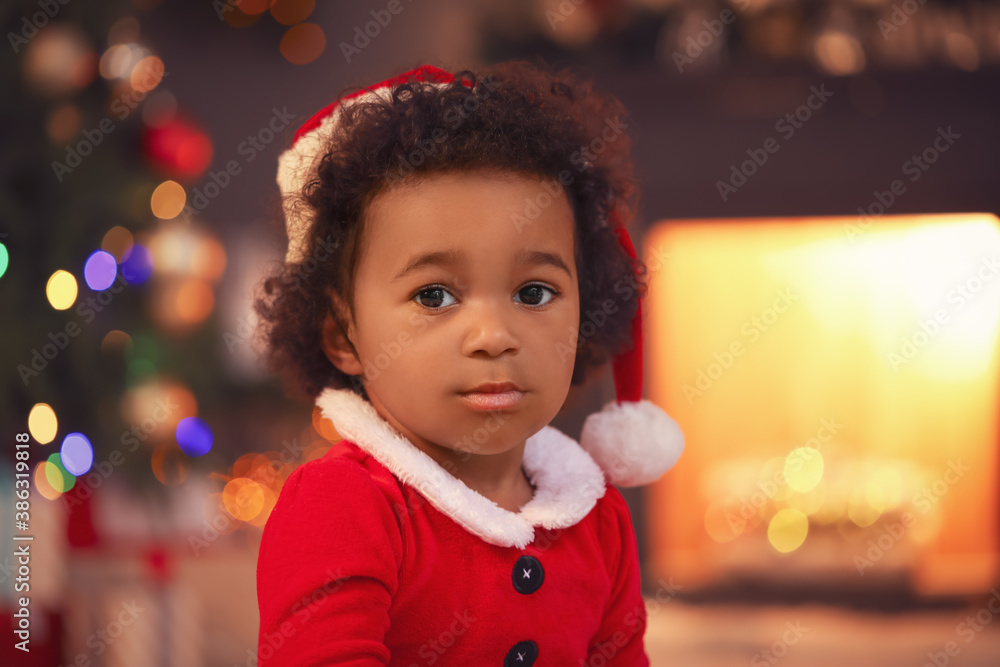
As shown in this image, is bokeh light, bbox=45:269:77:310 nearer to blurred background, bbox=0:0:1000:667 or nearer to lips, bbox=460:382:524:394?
blurred background, bbox=0:0:1000:667

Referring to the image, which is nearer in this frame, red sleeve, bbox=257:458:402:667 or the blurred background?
red sleeve, bbox=257:458:402:667

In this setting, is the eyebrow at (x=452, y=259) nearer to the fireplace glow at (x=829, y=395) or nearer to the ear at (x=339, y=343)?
the ear at (x=339, y=343)

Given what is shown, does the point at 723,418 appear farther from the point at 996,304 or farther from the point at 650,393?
the point at 996,304

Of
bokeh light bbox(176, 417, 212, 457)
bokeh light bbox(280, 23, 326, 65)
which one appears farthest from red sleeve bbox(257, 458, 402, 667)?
bokeh light bbox(280, 23, 326, 65)

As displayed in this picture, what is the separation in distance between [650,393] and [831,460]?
0.63 meters

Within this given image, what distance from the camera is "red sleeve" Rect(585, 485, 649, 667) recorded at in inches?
29.0

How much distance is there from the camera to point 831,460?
2.62 m

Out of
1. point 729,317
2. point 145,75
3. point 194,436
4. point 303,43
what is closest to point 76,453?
point 194,436

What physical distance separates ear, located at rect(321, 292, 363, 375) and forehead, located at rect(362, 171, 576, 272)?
0.07 meters

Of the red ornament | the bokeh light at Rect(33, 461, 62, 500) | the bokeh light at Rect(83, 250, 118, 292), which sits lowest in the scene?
the bokeh light at Rect(33, 461, 62, 500)

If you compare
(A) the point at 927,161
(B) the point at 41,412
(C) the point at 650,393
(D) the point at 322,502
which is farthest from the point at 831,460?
(D) the point at 322,502

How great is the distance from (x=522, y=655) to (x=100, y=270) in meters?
1.29

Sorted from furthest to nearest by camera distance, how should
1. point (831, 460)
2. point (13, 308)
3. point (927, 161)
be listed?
1. point (831, 460)
2. point (927, 161)
3. point (13, 308)

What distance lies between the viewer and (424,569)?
61cm
